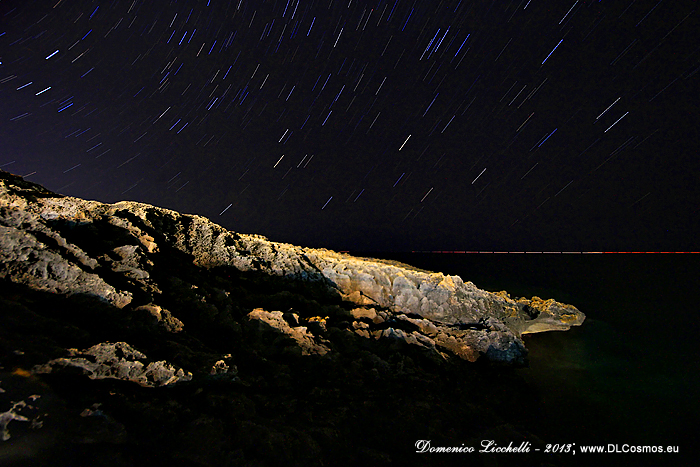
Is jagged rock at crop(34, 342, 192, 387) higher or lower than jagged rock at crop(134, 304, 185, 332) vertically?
lower

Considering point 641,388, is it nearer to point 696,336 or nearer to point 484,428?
point 484,428

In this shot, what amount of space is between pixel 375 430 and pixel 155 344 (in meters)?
4.83

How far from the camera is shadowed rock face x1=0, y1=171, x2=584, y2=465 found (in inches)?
185

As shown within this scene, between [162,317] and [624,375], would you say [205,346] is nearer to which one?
[162,317]

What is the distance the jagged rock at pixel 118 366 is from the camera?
4.73 metres

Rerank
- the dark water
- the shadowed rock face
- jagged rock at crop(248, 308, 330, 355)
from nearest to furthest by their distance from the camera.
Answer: the shadowed rock face < jagged rock at crop(248, 308, 330, 355) < the dark water

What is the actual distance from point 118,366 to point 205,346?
1.95 meters

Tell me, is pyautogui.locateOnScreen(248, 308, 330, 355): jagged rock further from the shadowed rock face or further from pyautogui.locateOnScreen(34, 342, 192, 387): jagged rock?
pyautogui.locateOnScreen(34, 342, 192, 387): jagged rock

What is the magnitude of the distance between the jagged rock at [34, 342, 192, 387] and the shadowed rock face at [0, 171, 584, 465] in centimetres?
2

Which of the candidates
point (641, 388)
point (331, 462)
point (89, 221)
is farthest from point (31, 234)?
point (641, 388)

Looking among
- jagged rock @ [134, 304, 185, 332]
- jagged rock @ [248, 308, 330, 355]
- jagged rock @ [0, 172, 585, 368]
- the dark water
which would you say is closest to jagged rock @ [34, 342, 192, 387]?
jagged rock @ [134, 304, 185, 332]

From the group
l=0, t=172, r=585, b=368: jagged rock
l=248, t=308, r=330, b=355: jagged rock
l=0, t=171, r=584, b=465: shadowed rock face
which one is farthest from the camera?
l=248, t=308, r=330, b=355: jagged rock

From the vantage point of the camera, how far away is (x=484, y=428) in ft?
25.7

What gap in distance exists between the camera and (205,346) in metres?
6.95
